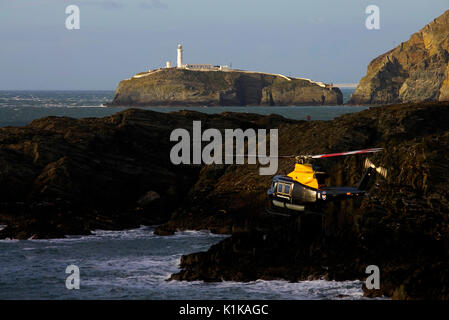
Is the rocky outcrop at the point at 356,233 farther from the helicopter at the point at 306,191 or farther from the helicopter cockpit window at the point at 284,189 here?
the helicopter cockpit window at the point at 284,189

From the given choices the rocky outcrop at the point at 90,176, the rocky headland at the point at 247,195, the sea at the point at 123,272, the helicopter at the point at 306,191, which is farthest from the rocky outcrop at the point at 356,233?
the helicopter at the point at 306,191

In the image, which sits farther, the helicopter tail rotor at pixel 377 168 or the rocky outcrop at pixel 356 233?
the rocky outcrop at pixel 356 233

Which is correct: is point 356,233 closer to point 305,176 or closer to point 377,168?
point 305,176

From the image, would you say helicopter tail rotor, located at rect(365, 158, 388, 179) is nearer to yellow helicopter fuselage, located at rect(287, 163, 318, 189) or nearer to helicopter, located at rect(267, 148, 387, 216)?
helicopter, located at rect(267, 148, 387, 216)

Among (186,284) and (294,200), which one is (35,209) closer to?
(186,284)

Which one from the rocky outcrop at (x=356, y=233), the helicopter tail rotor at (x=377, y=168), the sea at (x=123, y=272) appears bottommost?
the sea at (x=123, y=272)

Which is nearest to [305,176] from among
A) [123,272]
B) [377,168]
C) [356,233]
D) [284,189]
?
[284,189]
